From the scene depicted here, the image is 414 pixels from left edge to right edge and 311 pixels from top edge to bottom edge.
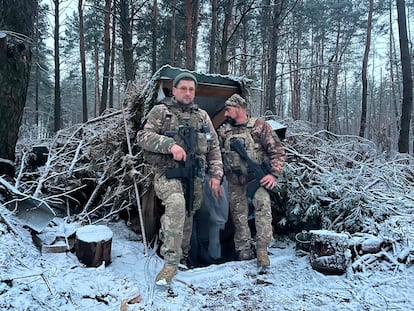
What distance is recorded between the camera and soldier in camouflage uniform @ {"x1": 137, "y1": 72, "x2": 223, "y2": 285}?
3311 millimetres

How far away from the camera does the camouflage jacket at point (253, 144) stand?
4051 mm

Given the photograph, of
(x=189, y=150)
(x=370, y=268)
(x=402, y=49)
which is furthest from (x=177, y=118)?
(x=402, y=49)

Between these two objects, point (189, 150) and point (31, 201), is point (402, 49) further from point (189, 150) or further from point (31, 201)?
point (31, 201)

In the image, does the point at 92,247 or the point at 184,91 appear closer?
the point at 92,247

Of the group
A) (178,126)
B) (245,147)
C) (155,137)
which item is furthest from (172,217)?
(245,147)

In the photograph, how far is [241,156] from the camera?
402 cm

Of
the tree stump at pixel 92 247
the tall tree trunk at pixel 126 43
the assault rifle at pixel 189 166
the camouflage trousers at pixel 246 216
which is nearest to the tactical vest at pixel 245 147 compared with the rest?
the camouflage trousers at pixel 246 216

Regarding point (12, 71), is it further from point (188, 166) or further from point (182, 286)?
point (182, 286)

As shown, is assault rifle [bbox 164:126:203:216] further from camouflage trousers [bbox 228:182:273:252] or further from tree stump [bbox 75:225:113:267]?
tree stump [bbox 75:225:113:267]

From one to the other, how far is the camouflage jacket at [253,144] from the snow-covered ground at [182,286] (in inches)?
46.1

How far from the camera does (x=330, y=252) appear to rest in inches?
140

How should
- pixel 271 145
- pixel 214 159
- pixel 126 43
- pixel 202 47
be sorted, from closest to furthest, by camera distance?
pixel 214 159, pixel 271 145, pixel 126 43, pixel 202 47

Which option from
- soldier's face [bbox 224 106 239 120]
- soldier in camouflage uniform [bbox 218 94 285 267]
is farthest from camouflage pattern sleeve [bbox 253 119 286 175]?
soldier's face [bbox 224 106 239 120]

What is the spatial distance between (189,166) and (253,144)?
38.8 inches
